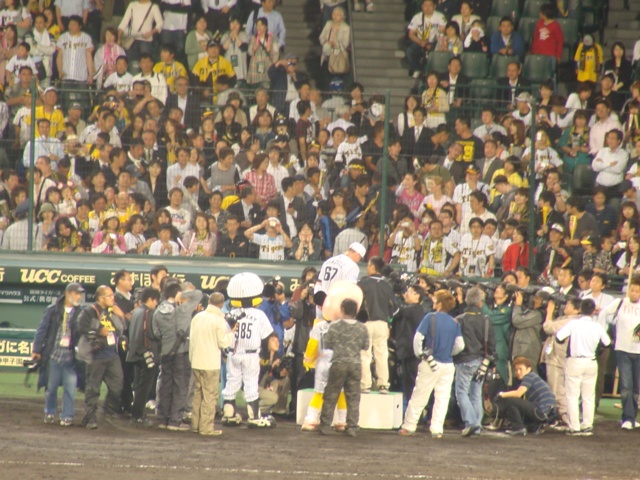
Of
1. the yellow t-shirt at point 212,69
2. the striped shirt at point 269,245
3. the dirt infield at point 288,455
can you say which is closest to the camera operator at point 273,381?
the dirt infield at point 288,455

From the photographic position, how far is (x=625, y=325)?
14.7 metres

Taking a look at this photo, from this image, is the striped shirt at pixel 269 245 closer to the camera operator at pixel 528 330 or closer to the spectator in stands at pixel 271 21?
the camera operator at pixel 528 330

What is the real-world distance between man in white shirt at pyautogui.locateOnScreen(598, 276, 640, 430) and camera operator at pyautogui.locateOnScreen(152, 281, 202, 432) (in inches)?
216

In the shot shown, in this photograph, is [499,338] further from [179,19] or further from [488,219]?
[179,19]

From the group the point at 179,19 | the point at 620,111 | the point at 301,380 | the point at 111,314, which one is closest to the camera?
the point at 111,314

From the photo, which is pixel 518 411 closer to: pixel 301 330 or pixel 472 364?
pixel 472 364

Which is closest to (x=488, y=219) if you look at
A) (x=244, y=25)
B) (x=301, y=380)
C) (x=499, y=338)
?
(x=499, y=338)

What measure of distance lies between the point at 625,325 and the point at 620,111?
20.4 feet

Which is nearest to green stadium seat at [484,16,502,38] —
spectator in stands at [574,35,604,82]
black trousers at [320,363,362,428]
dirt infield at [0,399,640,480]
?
spectator in stands at [574,35,604,82]

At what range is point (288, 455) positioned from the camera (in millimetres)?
12266

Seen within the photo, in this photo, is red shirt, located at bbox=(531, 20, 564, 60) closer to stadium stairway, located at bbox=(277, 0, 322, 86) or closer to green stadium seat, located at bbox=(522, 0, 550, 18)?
green stadium seat, located at bbox=(522, 0, 550, 18)

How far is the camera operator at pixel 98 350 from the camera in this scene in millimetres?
13227

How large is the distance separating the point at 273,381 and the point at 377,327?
5.07ft

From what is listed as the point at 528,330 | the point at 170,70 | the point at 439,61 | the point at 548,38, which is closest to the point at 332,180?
the point at 528,330
